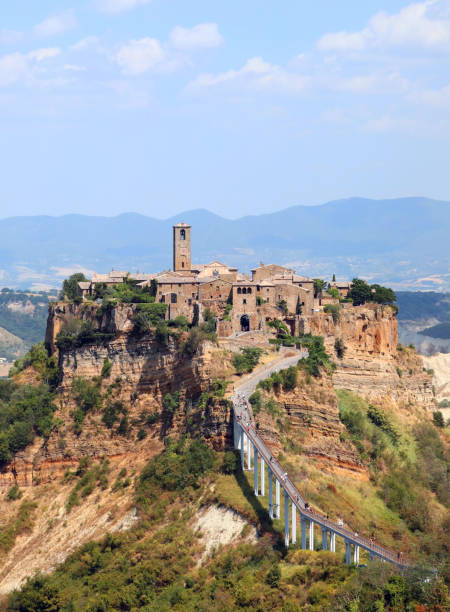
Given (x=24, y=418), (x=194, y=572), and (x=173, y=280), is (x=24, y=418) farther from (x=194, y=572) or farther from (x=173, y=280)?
(x=194, y=572)

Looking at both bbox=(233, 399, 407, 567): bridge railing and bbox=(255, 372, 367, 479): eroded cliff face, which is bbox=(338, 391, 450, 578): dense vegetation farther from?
bbox=(233, 399, 407, 567): bridge railing

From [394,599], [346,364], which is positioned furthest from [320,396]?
[394,599]

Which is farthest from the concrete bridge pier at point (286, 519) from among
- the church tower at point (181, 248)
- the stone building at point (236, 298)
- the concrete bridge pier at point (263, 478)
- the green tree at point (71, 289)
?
the green tree at point (71, 289)

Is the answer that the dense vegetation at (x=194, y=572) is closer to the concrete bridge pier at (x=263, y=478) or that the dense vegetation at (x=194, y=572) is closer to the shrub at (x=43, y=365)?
the concrete bridge pier at (x=263, y=478)

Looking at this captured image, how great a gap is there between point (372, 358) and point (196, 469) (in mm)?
19593

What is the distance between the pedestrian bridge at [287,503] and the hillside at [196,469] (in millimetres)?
708

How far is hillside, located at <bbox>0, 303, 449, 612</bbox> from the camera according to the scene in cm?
4631

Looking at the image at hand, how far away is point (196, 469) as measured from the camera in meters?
54.9

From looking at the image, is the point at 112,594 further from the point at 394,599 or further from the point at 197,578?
the point at 394,599

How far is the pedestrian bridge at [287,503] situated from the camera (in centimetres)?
4338

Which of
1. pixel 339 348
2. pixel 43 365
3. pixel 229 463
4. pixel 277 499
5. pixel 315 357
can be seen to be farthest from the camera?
pixel 43 365

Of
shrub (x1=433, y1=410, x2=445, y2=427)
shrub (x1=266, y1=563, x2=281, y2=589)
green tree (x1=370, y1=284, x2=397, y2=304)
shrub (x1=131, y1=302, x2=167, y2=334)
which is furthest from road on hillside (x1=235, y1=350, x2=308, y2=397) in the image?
shrub (x1=266, y1=563, x2=281, y2=589)

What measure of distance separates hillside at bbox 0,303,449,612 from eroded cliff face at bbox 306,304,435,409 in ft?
0.40

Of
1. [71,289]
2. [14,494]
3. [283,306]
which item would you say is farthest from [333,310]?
[14,494]
